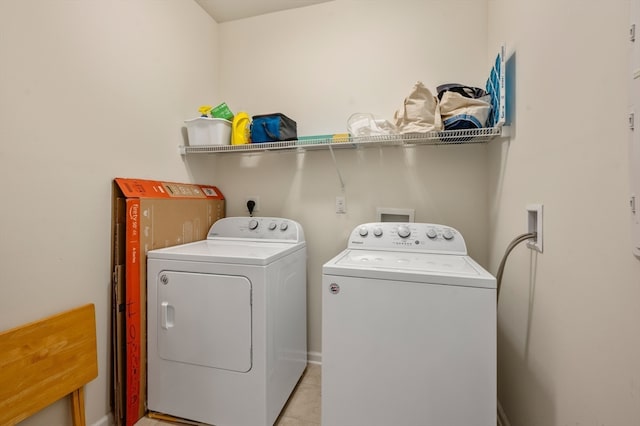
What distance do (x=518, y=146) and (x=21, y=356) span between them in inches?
87.4

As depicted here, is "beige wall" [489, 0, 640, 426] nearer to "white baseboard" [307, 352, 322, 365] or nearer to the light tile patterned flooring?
the light tile patterned flooring

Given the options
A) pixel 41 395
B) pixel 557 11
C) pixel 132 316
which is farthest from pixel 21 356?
pixel 557 11

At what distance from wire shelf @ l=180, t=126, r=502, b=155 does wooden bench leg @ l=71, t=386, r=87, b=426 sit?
146 centimetres

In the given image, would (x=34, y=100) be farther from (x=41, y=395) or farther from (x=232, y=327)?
(x=232, y=327)

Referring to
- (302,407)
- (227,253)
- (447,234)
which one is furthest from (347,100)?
(302,407)

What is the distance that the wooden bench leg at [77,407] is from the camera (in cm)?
127

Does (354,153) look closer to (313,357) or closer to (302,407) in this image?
(313,357)

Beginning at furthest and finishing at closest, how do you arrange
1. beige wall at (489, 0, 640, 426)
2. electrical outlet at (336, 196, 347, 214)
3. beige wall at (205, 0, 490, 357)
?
1. electrical outlet at (336, 196, 347, 214)
2. beige wall at (205, 0, 490, 357)
3. beige wall at (489, 0, 640, 426)

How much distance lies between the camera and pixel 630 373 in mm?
619

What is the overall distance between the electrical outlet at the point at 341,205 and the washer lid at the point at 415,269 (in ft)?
2.00

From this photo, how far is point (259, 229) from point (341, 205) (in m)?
0.62

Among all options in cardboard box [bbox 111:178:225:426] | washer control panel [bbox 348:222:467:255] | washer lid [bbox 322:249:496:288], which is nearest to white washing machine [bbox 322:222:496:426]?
washer lid [bbox 322:249:496:288]

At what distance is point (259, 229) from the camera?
6.61 ft

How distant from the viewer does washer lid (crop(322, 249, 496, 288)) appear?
1.06 meters
